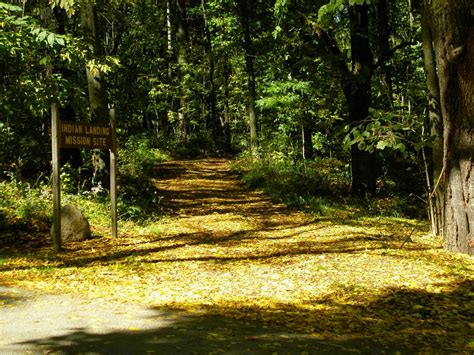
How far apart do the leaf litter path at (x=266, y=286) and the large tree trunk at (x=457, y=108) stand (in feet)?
1.99

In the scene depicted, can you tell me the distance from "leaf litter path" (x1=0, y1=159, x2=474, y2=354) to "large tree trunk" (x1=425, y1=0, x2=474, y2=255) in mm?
606

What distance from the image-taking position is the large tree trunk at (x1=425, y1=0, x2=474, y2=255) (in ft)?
23.4

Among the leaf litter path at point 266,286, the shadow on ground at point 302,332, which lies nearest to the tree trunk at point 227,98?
the leaf litter path at point 266,286

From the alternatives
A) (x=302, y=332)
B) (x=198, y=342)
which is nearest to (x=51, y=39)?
(x=198, y=342)

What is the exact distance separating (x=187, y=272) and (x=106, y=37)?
66.5ft

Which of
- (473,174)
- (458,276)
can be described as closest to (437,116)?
(473,174)

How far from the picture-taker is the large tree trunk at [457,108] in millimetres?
7137

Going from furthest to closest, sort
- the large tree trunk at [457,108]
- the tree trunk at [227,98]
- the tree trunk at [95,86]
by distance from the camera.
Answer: the tree trunk at [227,98]
the tree trunk at [95,86]
the large tree trunk at [457,108]

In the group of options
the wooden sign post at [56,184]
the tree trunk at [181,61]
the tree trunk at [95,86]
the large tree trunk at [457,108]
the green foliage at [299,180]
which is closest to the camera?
the large tree trunk at [457,108]

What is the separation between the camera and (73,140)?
27.1 ft

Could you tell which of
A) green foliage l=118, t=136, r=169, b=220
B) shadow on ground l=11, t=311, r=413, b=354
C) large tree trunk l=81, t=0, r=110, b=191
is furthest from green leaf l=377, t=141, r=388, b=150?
large tree trunk l=81, t=0, r=110, b=191

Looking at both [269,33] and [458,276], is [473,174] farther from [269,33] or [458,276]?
[269,33]

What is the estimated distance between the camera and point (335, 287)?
627cm

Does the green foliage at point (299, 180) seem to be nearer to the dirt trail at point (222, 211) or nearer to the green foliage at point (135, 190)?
the dirt trail at point (222, 211)
